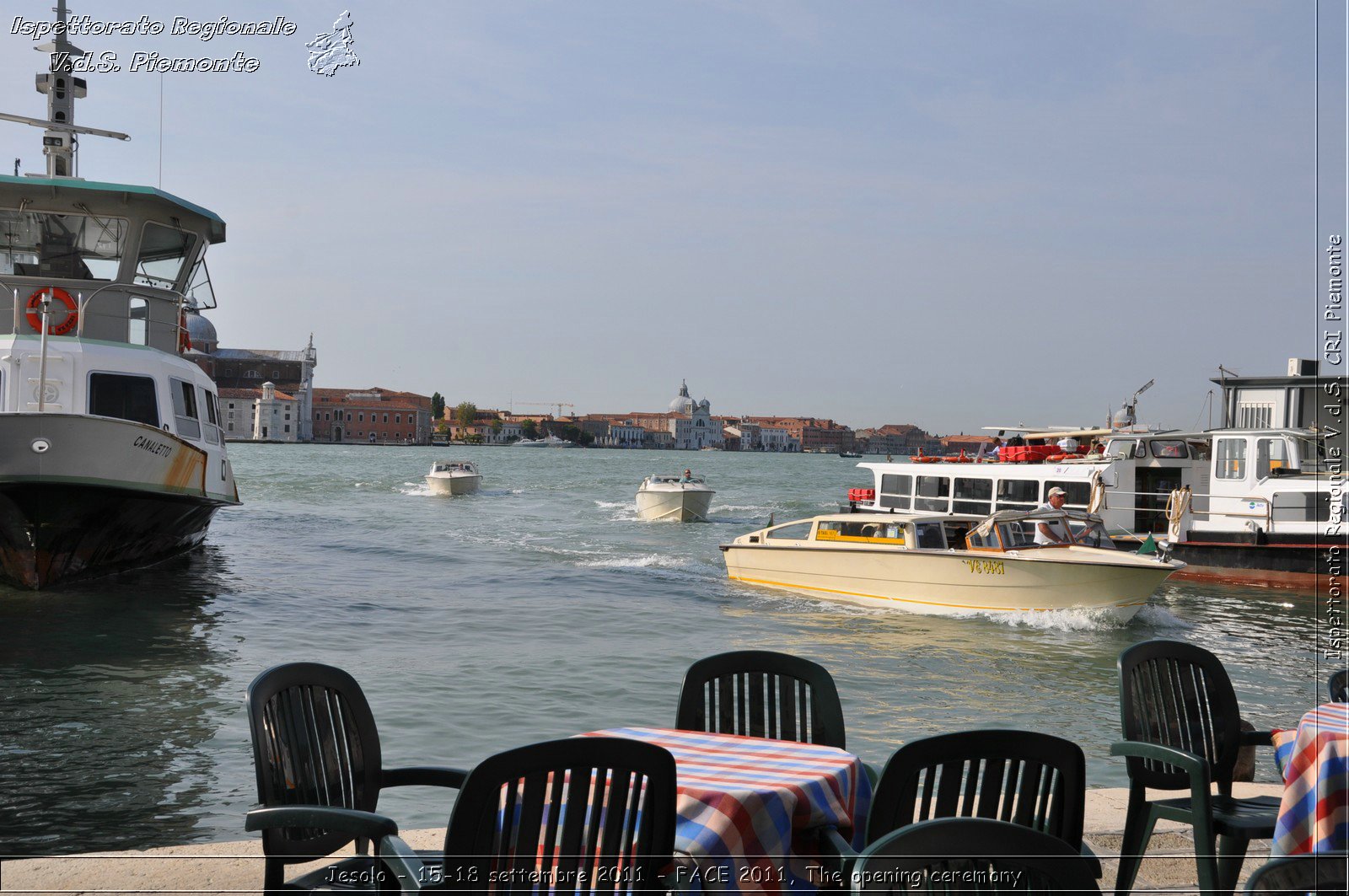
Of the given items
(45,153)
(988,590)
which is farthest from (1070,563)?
(45,153)

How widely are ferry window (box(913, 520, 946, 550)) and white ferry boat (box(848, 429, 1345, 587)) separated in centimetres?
667

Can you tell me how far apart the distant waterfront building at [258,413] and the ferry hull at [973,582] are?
6123 inches

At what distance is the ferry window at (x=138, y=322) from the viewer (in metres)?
16.3

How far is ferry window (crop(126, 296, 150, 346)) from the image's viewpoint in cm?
1630

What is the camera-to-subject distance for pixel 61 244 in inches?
633

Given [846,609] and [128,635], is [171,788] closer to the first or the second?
[128,635]

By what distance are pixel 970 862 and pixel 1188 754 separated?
6.59ft

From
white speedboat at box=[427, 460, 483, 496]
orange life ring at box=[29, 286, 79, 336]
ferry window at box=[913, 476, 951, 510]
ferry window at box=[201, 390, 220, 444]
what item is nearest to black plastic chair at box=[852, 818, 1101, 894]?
orange life ring at box=[29, 286, 79, 336]

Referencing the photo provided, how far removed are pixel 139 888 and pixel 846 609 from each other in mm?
13261

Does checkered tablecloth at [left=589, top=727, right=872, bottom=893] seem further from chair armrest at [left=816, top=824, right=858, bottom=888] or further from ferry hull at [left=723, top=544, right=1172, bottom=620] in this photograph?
ferry hull at [left=723, top=544, right=1172, bottom=620]

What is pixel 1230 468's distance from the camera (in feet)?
75.7

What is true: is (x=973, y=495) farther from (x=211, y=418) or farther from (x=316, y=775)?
(x=316, y=775)

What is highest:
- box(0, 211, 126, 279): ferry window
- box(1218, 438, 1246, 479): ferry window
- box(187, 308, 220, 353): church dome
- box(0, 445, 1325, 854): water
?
box(187, 308, 220, 353): church dome

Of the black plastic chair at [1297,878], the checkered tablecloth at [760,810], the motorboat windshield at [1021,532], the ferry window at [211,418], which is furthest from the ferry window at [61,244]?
the black plastic chair at [1297,878]
